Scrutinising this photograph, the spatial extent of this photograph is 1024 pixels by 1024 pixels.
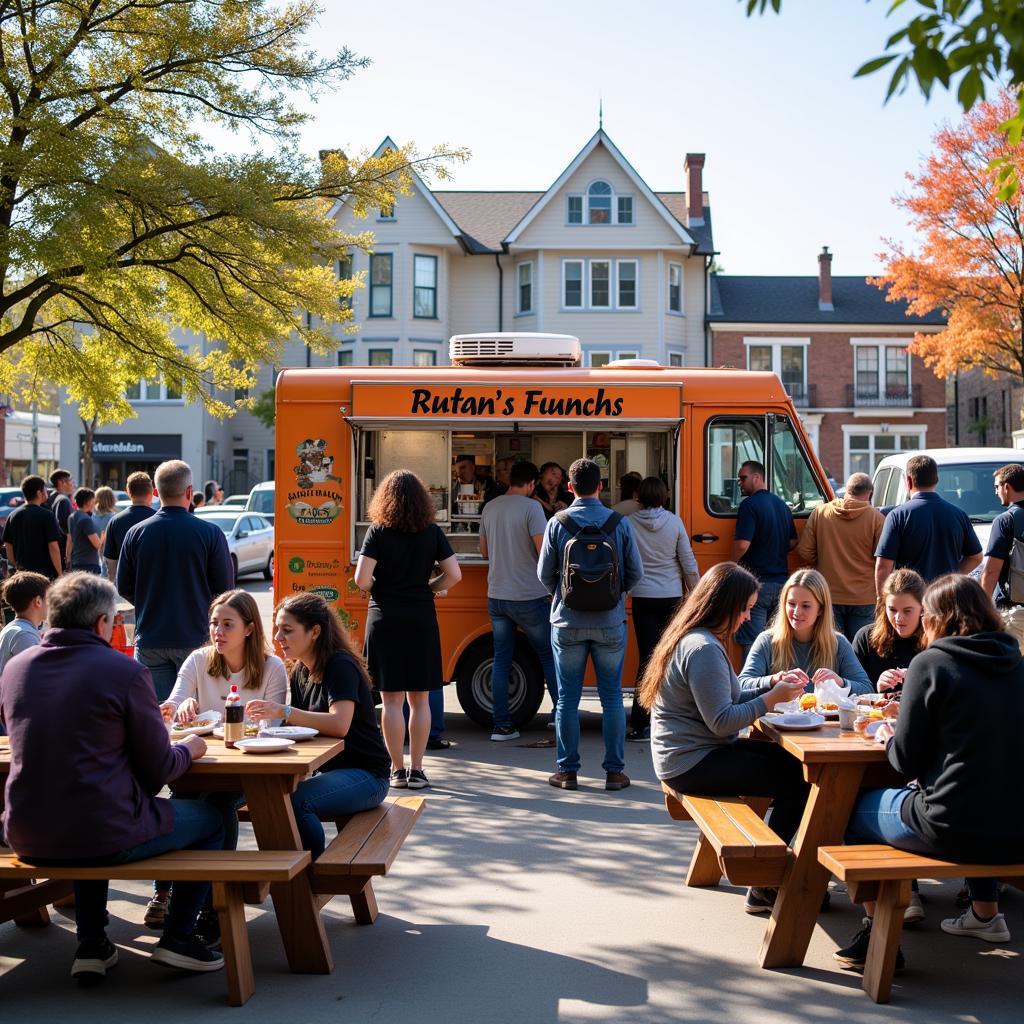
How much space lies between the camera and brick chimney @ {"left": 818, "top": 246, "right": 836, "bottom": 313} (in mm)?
45875

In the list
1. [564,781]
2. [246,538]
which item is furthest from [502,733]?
[246,538]

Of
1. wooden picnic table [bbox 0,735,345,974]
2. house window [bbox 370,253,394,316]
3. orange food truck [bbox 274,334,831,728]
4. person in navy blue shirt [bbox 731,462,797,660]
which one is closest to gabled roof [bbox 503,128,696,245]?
house window [bbox 370,253,394,316]

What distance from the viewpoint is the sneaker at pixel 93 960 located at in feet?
15.6

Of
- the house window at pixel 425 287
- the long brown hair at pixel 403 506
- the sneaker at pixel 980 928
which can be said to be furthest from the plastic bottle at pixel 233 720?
the house window at pixel 425 287

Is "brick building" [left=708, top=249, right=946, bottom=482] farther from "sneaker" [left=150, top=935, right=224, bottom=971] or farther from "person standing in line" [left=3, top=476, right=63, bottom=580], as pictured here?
"sneaker" [left=150, top=935, right=224, bottom=971]

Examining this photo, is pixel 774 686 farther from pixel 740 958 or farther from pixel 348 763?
pixel 348 763

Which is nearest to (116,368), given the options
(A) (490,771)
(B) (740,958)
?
(A) (490,771)

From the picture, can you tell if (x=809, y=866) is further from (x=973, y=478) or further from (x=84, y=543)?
(x=84, y=543)

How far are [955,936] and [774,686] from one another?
1278mm

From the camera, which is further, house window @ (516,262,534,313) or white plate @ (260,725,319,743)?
house window @ (516,262,534,313)

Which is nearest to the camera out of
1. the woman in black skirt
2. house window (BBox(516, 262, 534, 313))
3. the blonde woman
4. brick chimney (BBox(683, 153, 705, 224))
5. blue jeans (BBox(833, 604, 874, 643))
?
the blonde woman

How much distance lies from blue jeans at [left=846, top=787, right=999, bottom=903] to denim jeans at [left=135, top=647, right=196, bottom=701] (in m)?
4.27

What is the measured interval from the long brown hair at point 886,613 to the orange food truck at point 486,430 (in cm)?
317

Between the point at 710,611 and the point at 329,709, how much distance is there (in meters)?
1.74
